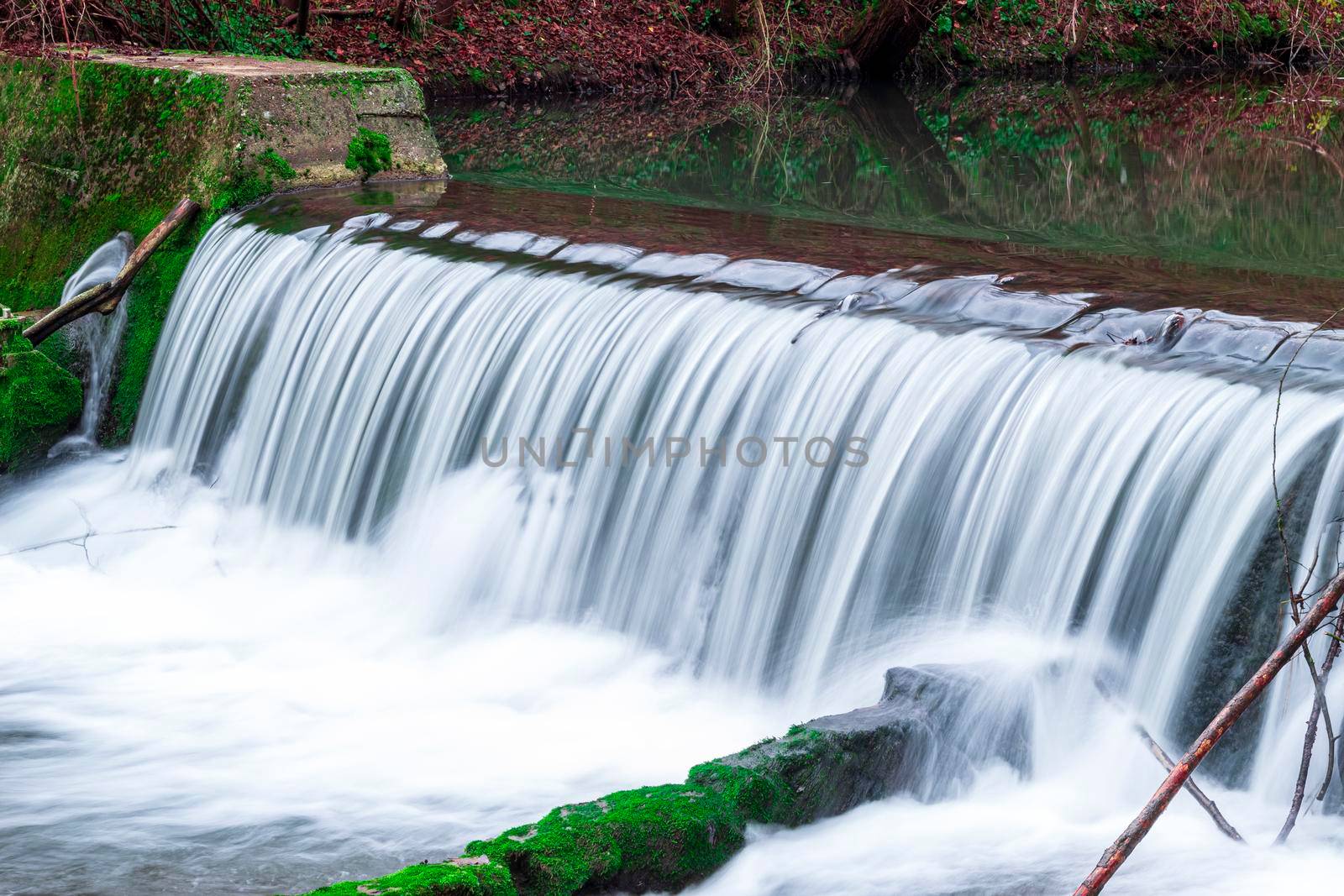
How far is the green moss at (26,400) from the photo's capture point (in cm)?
693

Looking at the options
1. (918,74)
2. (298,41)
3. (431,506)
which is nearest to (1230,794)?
(431,506)

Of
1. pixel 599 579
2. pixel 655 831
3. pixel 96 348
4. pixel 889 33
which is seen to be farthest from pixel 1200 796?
pixel 889 33

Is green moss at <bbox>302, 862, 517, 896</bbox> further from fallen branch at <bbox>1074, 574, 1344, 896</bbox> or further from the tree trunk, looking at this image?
the tree trunk

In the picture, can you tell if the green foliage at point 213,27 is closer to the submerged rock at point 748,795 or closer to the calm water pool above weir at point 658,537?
the calm water pool above weir at point 658,537

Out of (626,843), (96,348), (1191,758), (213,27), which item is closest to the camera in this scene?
(1191,758)

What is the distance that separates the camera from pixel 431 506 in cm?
553

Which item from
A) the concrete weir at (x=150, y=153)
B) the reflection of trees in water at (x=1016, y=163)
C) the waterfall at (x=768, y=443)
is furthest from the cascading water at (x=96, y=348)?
the reflection of trees in water at (x=1016, y=163)

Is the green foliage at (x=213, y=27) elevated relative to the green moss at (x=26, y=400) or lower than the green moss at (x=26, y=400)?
elevated

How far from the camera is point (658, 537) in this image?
16.1 feet

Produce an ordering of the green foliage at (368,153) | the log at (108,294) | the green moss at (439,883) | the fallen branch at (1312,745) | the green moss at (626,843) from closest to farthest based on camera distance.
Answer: the green moss at (439,883) < the green moss at (626,843) < the fallen branch at (1312,745) < the log at (108,294) < the green foliage at (368,153)

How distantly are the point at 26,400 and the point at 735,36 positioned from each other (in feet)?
45.3

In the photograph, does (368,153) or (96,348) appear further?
(368,153)

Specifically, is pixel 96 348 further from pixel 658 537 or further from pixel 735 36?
pixel 735 36

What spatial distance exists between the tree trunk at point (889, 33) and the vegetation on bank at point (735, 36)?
2 centimetres
